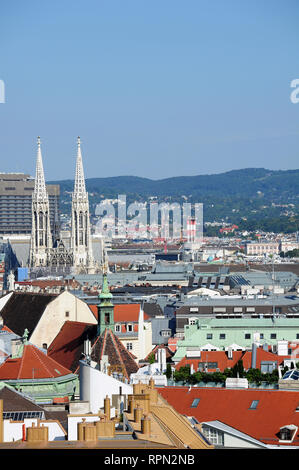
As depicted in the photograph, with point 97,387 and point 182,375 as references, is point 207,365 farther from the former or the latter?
point 97,387

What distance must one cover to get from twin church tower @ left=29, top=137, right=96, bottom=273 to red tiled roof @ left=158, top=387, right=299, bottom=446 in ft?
350

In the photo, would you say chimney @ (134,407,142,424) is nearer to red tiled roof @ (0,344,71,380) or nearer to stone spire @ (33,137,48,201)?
red tiled roof @ (0,344,71,380)

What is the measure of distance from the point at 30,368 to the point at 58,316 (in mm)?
16820

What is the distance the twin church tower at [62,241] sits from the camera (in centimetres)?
13611

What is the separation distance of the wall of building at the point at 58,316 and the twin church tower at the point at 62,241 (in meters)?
81.7

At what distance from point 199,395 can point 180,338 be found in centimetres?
2601

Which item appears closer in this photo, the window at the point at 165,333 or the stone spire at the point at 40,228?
the window at the point at 165,333

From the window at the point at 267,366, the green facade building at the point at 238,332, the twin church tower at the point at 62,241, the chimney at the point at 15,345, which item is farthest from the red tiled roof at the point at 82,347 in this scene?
the twin church tower at the point at 62,241

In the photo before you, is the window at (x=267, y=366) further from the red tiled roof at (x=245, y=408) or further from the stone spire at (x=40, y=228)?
the stone spire at (x=40, y=228)

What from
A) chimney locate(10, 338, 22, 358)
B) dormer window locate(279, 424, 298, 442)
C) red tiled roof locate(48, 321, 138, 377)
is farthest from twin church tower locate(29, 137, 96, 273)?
dormer window locate(279, 424, 298, 442)

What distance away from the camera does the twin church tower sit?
136113 mm

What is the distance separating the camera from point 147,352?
51000 mm

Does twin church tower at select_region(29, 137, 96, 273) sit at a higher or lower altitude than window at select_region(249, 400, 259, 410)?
higher
